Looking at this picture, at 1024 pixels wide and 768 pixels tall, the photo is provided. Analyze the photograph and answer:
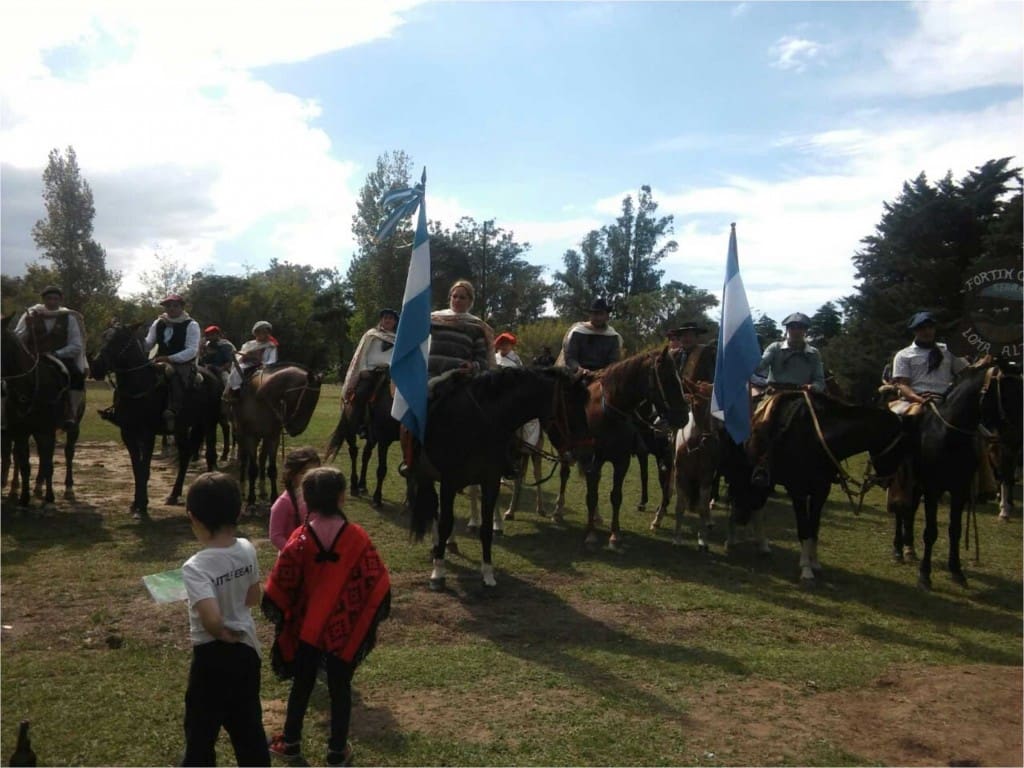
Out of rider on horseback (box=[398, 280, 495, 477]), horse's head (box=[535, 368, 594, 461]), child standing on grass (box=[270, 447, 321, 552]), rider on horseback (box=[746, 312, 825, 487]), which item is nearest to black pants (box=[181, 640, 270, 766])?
child standing on grass (box=[270, 447, 321, 552])

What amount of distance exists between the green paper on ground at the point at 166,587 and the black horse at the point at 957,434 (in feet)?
25.0

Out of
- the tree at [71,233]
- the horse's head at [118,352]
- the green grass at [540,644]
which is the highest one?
the tree at [71,233]

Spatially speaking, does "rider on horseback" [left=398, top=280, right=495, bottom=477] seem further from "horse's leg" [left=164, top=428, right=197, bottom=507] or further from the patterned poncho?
"horse's leg" [left=164, top=428, right=197, bottom=507]

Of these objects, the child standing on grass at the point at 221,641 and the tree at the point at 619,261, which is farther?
the tree at the point at 619,261

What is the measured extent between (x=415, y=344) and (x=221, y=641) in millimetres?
3864

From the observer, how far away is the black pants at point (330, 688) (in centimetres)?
405

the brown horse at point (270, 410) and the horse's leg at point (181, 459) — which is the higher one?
the brown horse at point (270, 410)

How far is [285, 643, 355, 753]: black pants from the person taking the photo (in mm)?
4047

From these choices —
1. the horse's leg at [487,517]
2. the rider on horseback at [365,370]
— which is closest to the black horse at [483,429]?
the horse's leg at [487,517]

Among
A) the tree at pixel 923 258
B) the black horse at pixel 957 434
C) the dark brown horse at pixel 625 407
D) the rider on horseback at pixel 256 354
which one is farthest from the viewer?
the tree at pixel 923 258

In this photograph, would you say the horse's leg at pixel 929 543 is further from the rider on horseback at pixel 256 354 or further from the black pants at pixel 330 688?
the rider on horseback at pixel 256 354

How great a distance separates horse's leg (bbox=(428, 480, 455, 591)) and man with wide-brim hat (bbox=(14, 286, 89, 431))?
19.7ft

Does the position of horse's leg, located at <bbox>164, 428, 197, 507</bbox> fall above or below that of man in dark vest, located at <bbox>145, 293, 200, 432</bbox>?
below

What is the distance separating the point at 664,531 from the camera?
11.0 m
